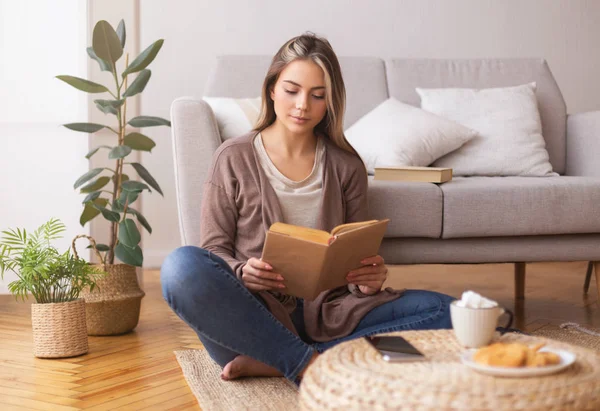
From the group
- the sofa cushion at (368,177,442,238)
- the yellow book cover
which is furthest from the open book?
the yellow book cover

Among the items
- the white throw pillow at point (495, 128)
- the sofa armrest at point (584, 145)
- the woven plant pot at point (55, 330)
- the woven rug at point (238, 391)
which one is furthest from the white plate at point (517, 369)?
the sofa armrest at point (584, 145)

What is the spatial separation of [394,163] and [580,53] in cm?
209

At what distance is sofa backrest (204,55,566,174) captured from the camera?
2.92 m

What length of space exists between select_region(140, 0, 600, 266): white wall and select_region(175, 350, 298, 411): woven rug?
1.90 metres

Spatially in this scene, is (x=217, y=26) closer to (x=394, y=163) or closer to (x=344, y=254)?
(x=394, y=163)

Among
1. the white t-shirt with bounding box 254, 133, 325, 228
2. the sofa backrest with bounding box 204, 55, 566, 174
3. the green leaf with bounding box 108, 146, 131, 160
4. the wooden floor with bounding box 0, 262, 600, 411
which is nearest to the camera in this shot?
the wooden floor with bounding box 0, 262, 600, 411

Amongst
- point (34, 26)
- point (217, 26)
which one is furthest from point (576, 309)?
point (34, 26)

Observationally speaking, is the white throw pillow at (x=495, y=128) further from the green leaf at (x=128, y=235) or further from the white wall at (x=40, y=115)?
the white wall at (x=40, y=115)

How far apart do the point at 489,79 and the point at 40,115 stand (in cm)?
184

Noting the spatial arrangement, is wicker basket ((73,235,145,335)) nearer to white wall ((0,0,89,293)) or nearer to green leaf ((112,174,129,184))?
green leaf ((112,174,129,184))

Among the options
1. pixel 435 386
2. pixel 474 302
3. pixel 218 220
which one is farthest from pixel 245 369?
pixel 435 386

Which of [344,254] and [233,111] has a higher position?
[233,111]

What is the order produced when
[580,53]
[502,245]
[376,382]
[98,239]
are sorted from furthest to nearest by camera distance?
[580,53] < [98,239] < [502,245] < [376,382]

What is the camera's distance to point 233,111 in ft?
8.29
